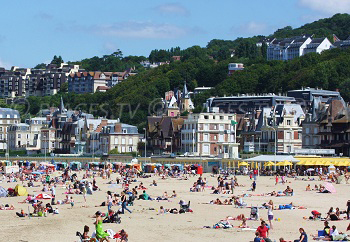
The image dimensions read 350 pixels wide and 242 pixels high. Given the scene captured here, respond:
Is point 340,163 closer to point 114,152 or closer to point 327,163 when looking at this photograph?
point 327,163

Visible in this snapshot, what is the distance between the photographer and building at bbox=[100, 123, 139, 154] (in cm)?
10756

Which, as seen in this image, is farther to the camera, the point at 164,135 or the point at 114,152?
the point at 114,152

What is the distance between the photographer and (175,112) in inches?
4830

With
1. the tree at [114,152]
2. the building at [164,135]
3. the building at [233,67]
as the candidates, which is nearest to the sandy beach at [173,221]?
the building at [164,135]

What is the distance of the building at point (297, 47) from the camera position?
18562 cm

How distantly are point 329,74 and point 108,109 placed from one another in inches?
1748

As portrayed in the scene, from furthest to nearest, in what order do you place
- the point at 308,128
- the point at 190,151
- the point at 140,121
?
the point at 140,121, the point at 190,151, the point at 308,128

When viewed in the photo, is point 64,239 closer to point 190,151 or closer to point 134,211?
point 134,211

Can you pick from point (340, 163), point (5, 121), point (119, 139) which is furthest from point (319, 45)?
point (340, 163)

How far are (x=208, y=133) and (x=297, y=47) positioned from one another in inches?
4013

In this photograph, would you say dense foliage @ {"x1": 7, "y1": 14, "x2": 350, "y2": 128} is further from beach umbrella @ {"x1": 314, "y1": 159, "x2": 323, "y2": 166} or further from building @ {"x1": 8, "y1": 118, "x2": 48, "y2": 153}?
beach umbrella @ {"x1": 314, "y1": 159, "x2": 323, "y2": 166}

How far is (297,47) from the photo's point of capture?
190 meters

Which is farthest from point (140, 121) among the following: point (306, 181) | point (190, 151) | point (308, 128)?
point (306, 181)

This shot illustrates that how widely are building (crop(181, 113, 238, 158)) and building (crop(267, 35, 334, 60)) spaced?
93.9 m
